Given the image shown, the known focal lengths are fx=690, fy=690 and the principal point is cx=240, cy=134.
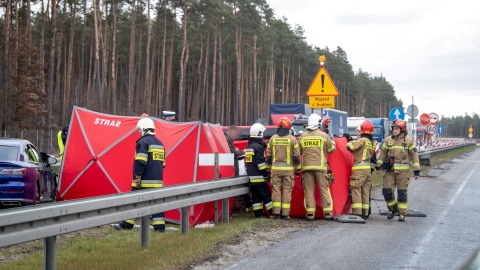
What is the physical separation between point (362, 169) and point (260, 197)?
213 centimetres

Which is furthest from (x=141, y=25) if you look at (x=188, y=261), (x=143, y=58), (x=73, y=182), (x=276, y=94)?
(x=188, y=261)

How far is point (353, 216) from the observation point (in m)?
13.1

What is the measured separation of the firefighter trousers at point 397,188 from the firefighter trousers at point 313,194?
127 centimetres

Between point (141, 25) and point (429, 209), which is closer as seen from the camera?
point (429, 209)

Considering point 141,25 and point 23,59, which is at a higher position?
point 141,25

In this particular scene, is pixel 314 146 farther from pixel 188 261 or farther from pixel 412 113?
pixel 412 113

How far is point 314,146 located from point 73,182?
516cm

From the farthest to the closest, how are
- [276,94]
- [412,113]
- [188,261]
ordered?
[276,94], [412,113], [188,261]

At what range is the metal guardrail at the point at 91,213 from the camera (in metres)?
6.61

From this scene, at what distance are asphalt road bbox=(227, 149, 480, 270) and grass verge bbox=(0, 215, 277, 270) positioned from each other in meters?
0.78

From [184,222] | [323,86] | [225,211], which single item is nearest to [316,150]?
[225,211]

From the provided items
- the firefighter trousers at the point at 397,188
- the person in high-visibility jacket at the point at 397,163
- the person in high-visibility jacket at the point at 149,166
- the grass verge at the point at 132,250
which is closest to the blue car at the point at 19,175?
the grass verge at the point at 132,250

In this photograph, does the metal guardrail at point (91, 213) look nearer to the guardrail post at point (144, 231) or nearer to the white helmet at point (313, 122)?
the guardrail post at point (144, 231)

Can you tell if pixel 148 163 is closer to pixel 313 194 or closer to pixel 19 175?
pixel 19 175
